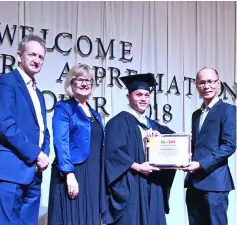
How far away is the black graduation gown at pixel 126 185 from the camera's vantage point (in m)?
2.52

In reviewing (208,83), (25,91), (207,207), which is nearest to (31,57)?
(25,91)

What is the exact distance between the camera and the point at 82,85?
255 centimetres

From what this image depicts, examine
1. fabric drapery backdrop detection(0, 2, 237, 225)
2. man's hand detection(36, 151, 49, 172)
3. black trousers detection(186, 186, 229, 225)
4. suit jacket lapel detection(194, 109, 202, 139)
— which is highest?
fabric drapery backdrop detection(0, 2, 237, 225)

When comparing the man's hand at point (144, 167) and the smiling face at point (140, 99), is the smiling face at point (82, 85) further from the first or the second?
the man's hand at point (144, 167)

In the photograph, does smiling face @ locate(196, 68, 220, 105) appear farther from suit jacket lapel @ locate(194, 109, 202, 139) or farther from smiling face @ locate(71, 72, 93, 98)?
smiling face @ locate(71, 72, 93, 98)

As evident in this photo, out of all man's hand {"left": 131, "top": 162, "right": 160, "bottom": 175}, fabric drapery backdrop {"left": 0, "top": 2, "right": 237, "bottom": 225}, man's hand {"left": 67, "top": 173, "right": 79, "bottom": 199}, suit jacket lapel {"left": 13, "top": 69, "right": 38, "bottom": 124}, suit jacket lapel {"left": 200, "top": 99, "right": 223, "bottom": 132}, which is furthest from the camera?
fabric drapery backdrop {"left": 0, "top": 2, "right": 237, "bottom": 225}

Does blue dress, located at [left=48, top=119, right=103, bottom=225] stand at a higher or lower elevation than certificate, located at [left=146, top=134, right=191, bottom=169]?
lower

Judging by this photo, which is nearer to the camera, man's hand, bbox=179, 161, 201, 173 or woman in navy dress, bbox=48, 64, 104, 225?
woman in navy dress, bbox=48, 64, 104, 225

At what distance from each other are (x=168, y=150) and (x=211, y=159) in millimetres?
259

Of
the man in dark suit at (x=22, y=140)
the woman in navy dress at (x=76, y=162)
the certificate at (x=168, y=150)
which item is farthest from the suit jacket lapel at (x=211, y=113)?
the man in dark suit at (x=22, y=140)

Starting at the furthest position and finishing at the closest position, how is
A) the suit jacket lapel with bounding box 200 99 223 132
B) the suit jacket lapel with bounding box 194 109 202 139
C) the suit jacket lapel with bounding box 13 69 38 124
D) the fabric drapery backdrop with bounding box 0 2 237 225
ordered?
the fabric drapery backdrop with bounding box 0 2 237 225, the suit jacket lapel with bounding box 194 109 202 139, the suit jacket lapel with bounding box 200 99 223 132, the suit jacket lapel with bounding box 13 69 38 124

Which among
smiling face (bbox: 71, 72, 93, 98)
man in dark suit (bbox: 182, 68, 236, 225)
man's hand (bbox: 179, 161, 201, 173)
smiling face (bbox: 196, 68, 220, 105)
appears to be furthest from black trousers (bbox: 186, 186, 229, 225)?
smiling face (bbox: 71, 72, 93, 98)

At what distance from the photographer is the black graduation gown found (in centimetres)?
252

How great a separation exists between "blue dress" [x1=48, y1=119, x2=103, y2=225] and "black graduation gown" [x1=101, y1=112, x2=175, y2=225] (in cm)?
7
